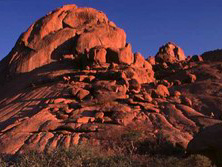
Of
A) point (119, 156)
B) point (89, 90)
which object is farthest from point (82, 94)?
point (119, 156)

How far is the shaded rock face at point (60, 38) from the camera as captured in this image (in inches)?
1811

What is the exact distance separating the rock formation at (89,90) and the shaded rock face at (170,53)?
464 mm

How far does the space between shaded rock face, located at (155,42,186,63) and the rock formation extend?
46 centimetres

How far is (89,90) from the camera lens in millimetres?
33594

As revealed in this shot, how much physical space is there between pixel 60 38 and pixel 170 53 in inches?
967

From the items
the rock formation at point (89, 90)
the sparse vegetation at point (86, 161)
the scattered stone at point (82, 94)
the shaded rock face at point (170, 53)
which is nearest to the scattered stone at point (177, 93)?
the rock formation at point (89, 90)

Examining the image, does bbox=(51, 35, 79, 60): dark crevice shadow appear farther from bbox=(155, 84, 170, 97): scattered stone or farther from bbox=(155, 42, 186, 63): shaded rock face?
bbox=(155, 84, 170, 97): scattered stone

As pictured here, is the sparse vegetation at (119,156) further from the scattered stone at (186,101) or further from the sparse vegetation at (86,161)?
the scattered stone at (186,101)

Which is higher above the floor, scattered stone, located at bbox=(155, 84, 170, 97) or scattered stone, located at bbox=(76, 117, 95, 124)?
scattered stone, located at bbox=(155, 84, 170, 97)

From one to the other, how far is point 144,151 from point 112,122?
484 centimetres

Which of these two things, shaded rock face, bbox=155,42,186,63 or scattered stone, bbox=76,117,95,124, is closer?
scattered stone, bbox=76,117,95,124

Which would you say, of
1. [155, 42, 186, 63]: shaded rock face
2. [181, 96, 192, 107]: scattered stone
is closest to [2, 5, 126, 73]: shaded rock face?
[155, 42, 186, 63]: shaded rock face

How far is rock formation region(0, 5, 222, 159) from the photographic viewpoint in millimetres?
25438

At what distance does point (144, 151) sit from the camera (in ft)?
74.1
